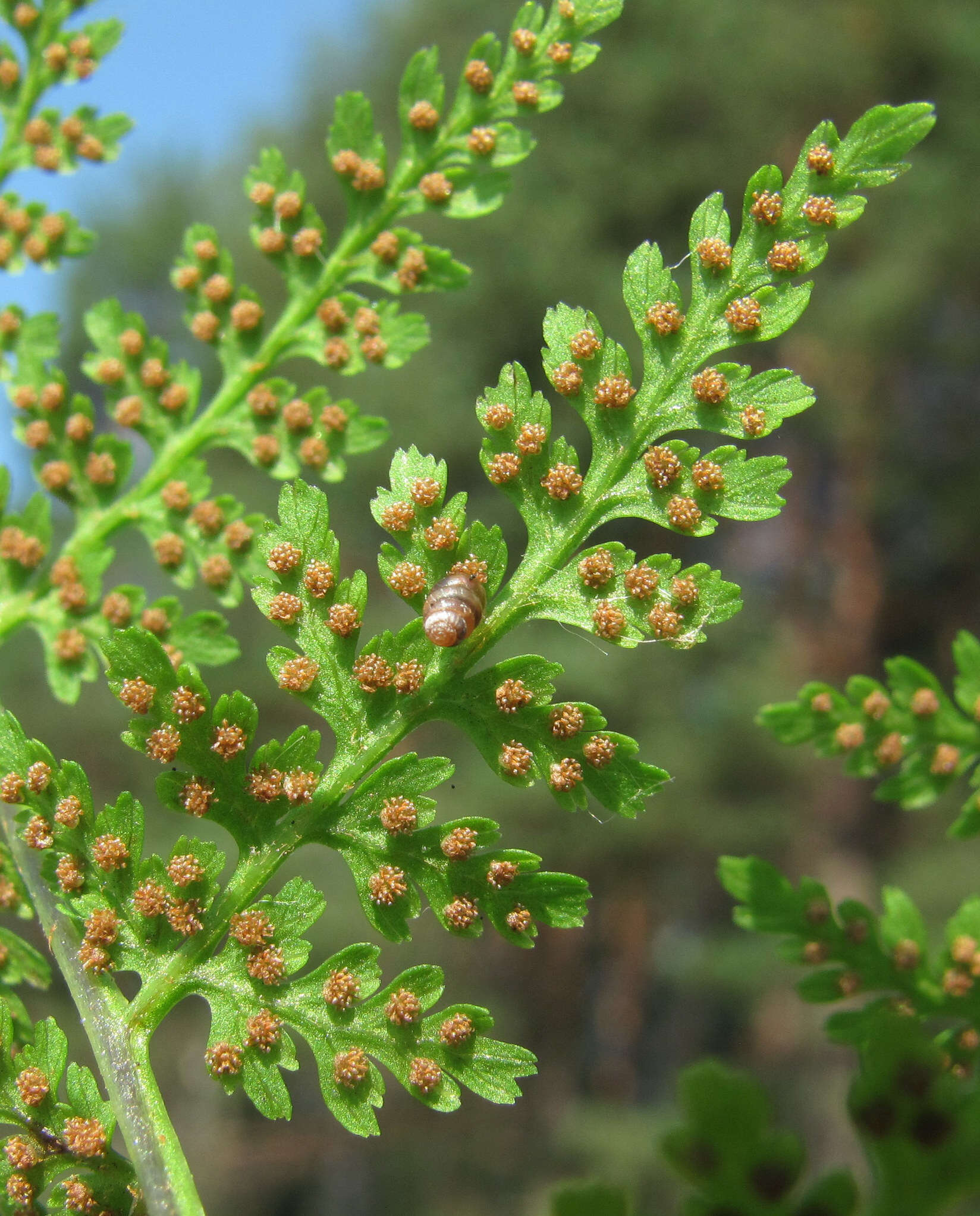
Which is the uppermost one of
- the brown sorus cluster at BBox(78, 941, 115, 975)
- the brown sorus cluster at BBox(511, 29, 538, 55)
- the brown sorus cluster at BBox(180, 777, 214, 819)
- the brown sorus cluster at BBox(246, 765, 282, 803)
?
the brown sorus cluster at BBox(511, 29, 538, 55)

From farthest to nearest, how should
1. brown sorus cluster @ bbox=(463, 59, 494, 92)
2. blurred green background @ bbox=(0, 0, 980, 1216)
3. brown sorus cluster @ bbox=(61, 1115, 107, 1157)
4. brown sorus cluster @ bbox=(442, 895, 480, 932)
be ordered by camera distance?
blurred green background @ bbox=(0, 0, 980, 1216) → brown sorus cluster @ bbox=(463, 59, 494, 92) → brown sorus cluster @ bbox=(442, 895, 480, 932) → brown sorus cluster @ bbox=(61, 1115, 107, 1157)

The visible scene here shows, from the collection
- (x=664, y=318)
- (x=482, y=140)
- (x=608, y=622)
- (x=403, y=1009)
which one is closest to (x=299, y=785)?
(x=403, y=1009)

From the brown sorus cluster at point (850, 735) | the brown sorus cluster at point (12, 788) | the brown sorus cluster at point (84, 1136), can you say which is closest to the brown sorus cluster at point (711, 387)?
the brown sorus cluster at point (850, 735)

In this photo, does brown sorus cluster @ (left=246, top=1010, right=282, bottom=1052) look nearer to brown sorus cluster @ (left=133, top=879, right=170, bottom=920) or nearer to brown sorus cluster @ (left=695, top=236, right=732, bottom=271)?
brown sorus cluster @ (left=133, top=879, right=170, bottom=920)

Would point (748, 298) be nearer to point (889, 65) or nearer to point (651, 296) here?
point (651, 296)

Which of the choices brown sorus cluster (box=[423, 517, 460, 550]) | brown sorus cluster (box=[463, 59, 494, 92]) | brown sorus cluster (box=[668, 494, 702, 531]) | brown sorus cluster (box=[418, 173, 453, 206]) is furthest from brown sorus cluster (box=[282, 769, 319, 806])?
brown sorus cluster (box=[463, 59, 494, 92])
